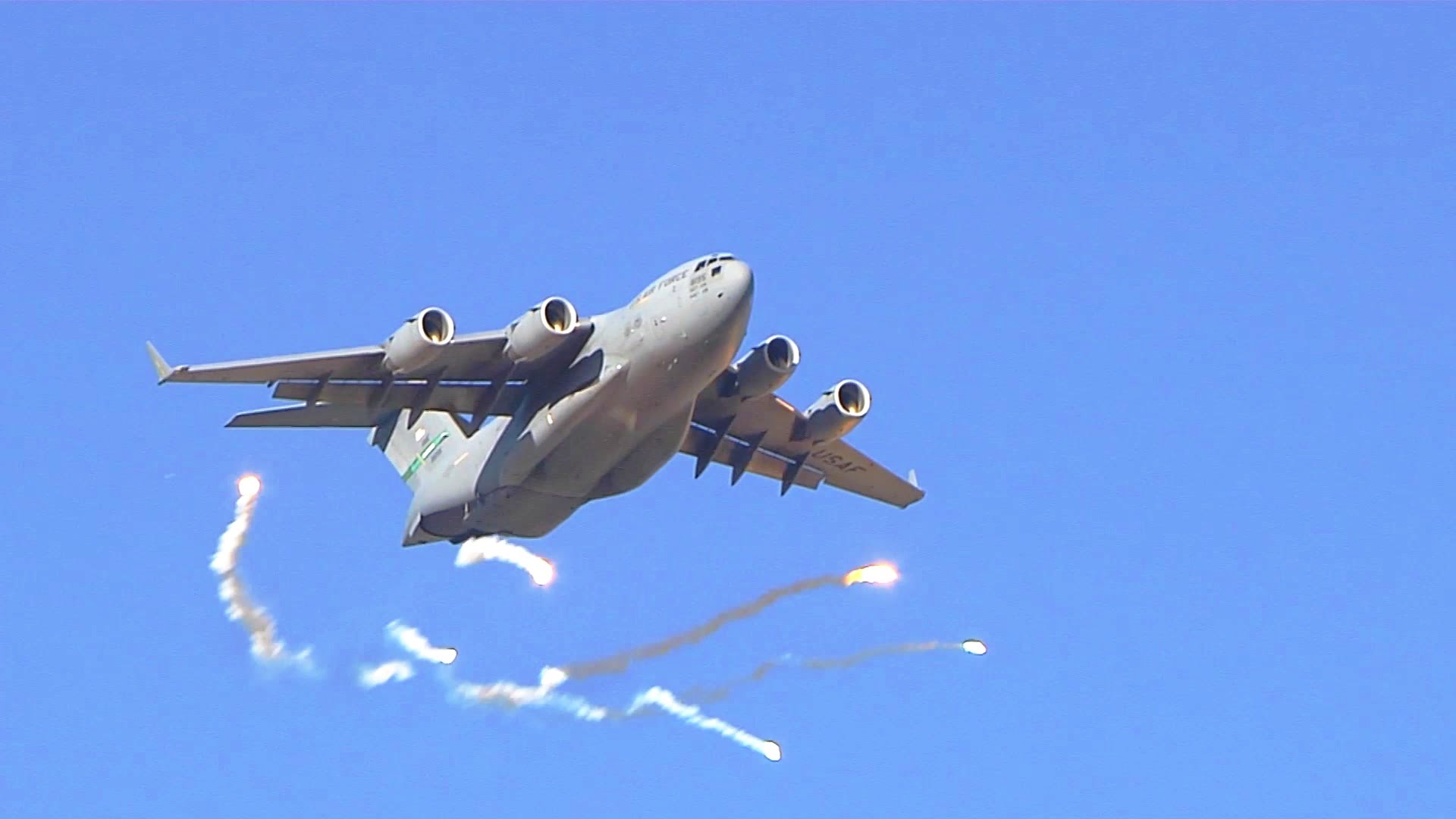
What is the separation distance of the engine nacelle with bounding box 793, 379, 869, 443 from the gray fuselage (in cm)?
282

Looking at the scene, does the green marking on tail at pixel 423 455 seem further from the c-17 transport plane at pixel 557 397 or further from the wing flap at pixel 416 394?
the wing flap at pixel 416 394

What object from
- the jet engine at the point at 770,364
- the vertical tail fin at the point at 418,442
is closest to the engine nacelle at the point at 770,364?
the jet engine at the point at 770,364

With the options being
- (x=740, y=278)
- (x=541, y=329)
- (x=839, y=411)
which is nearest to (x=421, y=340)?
(x=541, y=329)

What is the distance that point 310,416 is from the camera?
31406 millimetres

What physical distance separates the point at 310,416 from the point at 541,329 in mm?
3671

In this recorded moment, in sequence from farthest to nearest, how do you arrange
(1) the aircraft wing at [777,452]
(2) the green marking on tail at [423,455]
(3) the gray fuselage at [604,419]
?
(2) the green marking on tail at [423,455]
(1) the aircraft wing at [777,452]
(3) the gray fuselage at [604,419]

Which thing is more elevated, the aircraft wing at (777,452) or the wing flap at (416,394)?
the aircraft wing at (777,452)

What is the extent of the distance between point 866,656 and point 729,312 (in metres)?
7.76

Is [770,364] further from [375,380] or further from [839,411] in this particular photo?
[375,380]

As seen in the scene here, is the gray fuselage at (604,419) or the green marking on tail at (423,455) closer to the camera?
the gray fuselage at (604,419)

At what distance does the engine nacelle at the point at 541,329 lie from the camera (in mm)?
29812

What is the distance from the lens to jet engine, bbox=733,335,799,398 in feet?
103

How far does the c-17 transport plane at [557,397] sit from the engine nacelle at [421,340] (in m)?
0.02

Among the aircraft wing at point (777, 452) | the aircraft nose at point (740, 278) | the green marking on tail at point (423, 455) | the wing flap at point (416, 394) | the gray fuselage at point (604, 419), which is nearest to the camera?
the aircraft nose at point (740, 278)
